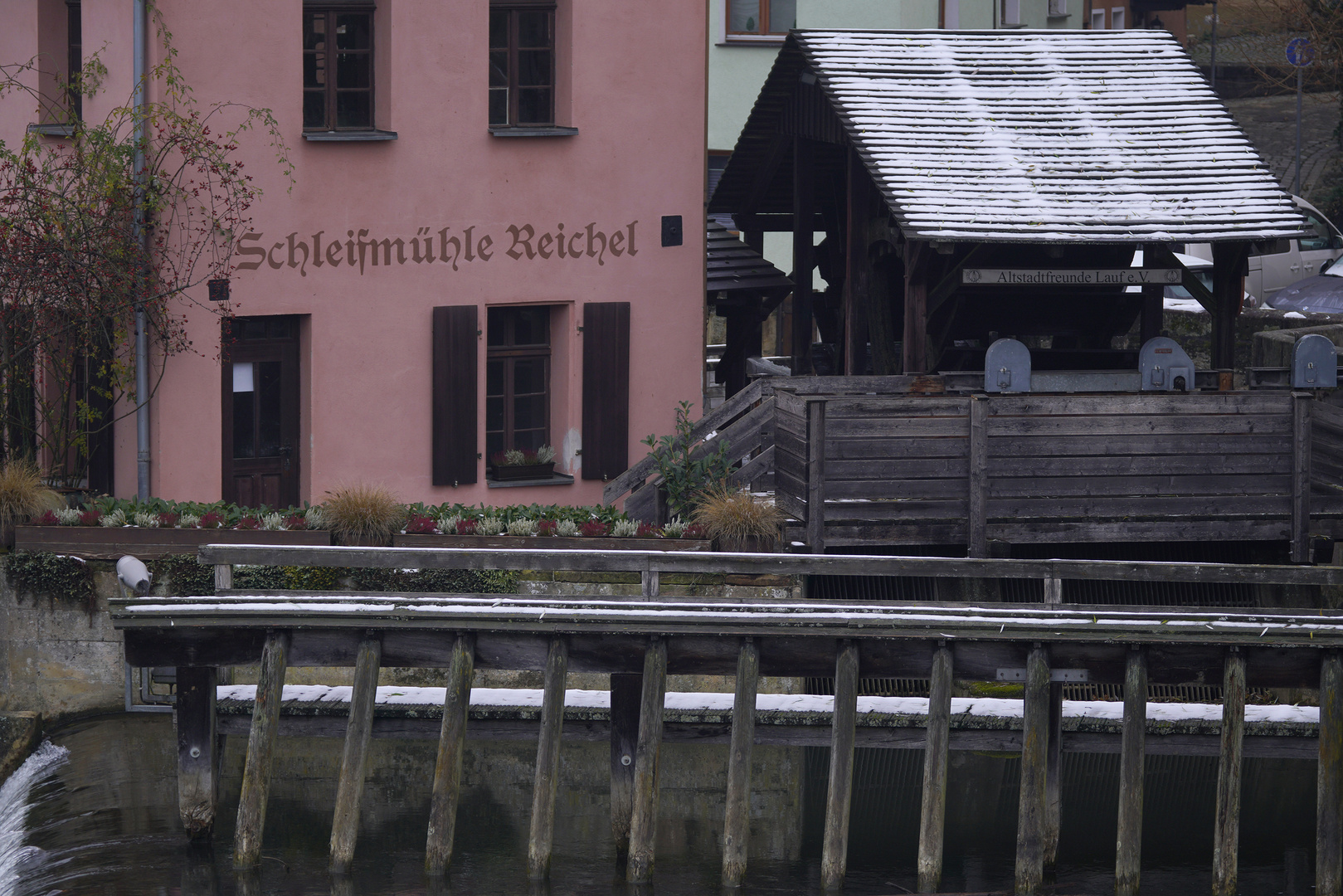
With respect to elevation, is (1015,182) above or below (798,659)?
above

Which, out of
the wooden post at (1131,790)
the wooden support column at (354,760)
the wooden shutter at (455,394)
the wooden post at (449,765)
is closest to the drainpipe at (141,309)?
the wooden shutter at (455,394)

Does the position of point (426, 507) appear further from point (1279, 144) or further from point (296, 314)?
point (1279, 144)

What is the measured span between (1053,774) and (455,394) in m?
7.44

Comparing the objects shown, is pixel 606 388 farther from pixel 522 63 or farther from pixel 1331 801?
pixel 1331 801

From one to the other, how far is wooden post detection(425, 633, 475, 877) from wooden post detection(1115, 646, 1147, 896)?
4.02 meters

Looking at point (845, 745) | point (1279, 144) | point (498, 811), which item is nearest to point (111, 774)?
point (498, 811)

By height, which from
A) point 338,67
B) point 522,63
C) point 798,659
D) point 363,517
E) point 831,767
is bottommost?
point 831,767

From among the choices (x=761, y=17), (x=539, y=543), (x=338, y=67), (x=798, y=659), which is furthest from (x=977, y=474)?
(x=761, y=17)

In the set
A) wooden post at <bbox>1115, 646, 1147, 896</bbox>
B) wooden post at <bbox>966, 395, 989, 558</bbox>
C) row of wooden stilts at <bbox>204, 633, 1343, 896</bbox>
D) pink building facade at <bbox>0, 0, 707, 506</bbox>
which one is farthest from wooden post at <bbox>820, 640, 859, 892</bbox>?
pink building facade at <bbox>0, 0, 707, 506</bbox>

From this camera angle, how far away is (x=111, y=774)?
13.5 m

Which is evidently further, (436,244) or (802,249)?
(802,249)

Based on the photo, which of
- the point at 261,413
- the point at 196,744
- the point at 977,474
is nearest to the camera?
the point at 196,744

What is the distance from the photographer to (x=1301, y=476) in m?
14.4

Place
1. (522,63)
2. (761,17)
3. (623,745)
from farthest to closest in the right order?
(761,17)
(522,63)
(623,745)
